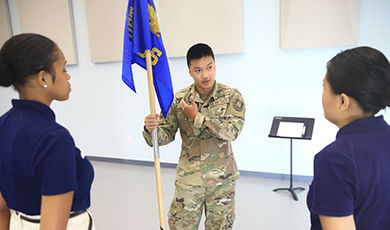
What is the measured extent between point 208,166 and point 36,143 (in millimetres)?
1119

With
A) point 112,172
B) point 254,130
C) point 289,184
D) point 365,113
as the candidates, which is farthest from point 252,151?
point 365,113

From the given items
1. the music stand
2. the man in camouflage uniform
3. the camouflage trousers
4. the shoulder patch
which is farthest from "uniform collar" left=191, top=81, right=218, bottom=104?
the music stand

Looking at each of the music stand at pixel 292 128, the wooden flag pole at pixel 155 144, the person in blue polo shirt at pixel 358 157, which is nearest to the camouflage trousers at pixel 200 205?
the wooden flag pole at pixel 155 144

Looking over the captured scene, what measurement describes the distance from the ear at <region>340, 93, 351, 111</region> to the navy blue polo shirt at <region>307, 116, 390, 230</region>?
1.9 inches

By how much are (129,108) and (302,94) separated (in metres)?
2.45

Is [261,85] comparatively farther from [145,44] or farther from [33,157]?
[33,157]

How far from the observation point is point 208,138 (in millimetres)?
1854

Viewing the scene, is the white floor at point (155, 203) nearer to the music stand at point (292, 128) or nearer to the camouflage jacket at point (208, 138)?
the music stand at point (292, 128)

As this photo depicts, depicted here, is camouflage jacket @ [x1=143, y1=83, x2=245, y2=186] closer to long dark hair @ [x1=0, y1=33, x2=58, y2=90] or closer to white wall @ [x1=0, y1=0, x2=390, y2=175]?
long dark hair @ [x1=0, y1=33, x2=58, y2=90]

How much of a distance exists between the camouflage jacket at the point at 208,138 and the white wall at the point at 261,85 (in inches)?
69.2

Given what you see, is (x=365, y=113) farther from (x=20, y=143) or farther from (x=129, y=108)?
(x=129, y=108)

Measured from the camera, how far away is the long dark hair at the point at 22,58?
3.01 ft

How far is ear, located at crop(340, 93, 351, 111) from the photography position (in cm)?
88

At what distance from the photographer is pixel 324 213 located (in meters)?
0.85
